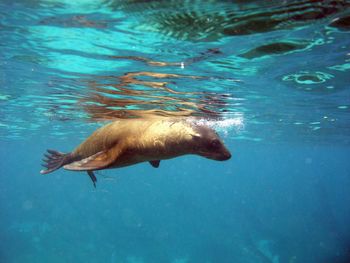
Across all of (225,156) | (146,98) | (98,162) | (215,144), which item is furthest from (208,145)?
(146,98)

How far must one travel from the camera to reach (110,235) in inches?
1254

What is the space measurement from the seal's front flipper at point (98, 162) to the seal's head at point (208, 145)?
155 cm

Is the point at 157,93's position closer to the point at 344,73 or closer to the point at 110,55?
the point at 110,55

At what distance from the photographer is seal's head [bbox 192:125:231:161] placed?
15.5 feet

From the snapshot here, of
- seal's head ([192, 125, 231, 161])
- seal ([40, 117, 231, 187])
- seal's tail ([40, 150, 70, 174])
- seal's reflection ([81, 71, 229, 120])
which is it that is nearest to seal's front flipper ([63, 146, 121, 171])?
seal ([40, 117, 231, 187])

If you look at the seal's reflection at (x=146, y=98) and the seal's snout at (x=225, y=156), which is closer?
the seal's snout at (x=225, y=156)

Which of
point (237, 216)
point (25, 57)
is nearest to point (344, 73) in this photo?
point (25, 57)

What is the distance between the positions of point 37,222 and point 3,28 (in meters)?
32.2

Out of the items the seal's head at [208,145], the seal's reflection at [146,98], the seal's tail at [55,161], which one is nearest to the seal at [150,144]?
the seal's head at [208,145]

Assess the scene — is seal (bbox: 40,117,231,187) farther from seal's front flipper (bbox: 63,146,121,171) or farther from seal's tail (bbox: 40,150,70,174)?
seal's tail (bbox: 40,150,70,174)

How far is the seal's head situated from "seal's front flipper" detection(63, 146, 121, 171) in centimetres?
155

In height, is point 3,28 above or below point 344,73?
above

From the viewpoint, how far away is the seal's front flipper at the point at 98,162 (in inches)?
209

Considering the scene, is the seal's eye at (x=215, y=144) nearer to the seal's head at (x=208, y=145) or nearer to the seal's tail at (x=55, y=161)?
the seal's head at (x=208, y=145)
